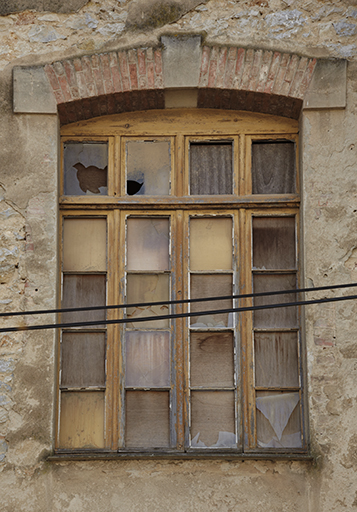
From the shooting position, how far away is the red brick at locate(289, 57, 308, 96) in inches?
171

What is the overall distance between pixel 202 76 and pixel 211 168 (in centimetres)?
69

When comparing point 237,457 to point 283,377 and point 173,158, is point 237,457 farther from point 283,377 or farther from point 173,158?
point 173,158

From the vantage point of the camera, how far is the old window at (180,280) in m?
4.18

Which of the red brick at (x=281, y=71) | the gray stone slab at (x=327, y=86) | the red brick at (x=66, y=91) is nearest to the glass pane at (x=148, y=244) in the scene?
the red brick at (x=66, y=91)

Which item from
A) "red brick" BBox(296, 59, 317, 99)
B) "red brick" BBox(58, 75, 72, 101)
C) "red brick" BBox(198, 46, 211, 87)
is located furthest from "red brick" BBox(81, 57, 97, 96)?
"red brick" BBox(296, 59, 317, 99)

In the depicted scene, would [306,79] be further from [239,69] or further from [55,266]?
[55,266]

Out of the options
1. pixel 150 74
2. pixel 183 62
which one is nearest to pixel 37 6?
pixel 150 74

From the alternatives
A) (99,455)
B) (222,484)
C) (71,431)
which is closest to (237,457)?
(222,484)

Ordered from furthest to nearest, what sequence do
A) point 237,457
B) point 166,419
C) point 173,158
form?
point 173,158
point 166,419
point 237,457

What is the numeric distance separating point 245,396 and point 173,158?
1872mm

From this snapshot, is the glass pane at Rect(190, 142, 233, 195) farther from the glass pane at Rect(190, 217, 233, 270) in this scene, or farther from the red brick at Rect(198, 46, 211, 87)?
the red brick at Rect(198, 46, 211, 87)

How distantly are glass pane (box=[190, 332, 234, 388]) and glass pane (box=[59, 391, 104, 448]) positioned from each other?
2.35ft

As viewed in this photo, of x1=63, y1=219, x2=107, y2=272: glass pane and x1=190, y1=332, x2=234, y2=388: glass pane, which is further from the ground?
x1=63, y1=219, x2=107, y2=272: glass pane

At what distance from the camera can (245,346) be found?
425 centimetres
